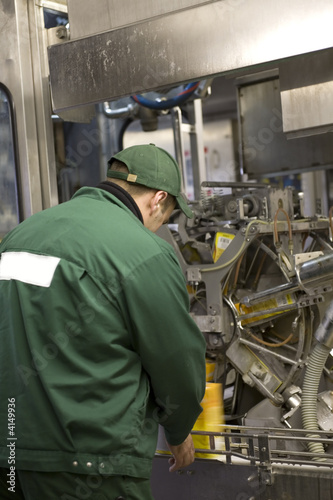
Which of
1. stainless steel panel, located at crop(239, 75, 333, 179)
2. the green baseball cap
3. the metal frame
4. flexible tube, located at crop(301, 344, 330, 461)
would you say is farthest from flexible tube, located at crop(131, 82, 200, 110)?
the green baseball cap

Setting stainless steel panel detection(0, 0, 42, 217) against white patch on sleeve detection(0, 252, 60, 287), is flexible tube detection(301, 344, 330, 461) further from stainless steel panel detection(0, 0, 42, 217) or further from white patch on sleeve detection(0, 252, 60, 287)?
stainless steel panel detection(0, 0, 42, 217)

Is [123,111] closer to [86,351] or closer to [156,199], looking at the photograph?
[156,199]

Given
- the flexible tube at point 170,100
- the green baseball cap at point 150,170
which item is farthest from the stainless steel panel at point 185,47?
the flexible tube at point 170,100

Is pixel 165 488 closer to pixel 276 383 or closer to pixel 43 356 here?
pixel 276 383

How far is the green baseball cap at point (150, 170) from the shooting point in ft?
6.31

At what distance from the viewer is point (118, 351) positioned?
1.67m

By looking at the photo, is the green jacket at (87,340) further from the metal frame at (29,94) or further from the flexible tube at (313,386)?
the metal frame at (29,94)

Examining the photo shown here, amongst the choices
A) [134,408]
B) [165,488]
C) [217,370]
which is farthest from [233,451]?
[134,408]

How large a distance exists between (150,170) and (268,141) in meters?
2.20

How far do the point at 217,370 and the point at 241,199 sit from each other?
782 mm

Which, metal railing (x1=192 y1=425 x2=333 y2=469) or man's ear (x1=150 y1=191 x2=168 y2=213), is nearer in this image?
man's ear (x1=150 y1=191 x2=168 y2=213)

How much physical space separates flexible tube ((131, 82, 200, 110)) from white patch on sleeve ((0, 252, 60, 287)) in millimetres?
2591

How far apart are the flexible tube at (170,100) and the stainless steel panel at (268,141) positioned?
314 millimetres

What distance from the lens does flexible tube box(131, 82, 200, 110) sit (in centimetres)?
414
